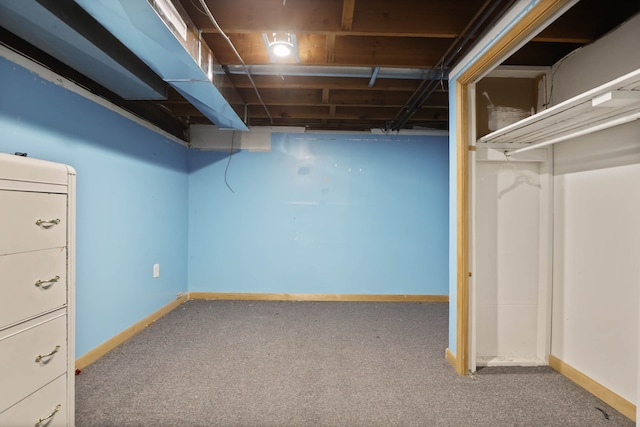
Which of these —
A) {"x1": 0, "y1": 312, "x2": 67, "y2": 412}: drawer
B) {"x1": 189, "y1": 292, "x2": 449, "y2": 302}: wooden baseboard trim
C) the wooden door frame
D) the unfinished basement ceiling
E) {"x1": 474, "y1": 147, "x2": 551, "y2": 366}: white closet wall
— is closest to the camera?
{"x1": 0, "y1": 312, "x2": 67, "y2": 412}: drawer

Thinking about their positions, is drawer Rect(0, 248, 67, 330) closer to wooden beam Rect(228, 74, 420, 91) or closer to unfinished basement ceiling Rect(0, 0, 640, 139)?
unfinished basement ceiling Rect(0, 0, 640, 139)

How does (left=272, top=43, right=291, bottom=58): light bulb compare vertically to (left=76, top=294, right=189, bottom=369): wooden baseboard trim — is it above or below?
above

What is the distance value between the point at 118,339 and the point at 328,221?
2.40 meters

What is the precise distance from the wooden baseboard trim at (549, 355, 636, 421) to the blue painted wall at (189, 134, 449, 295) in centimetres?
161

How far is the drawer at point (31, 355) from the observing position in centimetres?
112

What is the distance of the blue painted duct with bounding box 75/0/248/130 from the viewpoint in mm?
1243

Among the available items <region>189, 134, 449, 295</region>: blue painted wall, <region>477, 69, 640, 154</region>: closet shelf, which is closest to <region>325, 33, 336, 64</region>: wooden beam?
<region>477, 69, 640, 154</region>: closet shelf

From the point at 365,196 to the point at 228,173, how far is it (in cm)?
180

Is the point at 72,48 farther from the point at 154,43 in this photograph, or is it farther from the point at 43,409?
the point at 43,409

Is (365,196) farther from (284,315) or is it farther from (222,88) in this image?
(222,88)

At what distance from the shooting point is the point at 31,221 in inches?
47.8

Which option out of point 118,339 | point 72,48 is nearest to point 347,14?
point 72,48

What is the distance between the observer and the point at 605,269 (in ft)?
5.62

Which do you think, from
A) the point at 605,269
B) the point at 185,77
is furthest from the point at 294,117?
the point at 605,269
